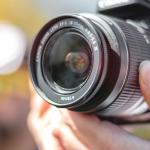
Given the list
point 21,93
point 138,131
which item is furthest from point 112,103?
point 21,93

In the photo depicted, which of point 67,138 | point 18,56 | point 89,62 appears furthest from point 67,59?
point 18,56

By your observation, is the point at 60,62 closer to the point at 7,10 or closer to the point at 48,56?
the point at 48,56

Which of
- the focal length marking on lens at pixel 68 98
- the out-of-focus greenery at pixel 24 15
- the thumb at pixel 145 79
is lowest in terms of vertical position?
the out-of-focus greenery at pixel 24 15

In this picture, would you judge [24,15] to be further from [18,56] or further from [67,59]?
[67,59]

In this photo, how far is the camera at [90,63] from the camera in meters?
0.89

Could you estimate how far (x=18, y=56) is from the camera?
2.29m

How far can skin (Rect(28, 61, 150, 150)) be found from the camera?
958 mm

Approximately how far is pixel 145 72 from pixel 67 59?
0.13 m

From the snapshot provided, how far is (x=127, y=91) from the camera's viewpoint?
937 millimetres

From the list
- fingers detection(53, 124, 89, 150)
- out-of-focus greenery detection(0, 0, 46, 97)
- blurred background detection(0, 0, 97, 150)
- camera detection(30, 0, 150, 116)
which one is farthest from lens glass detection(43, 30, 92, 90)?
out-of-focus greenery detection(0, 0, 46, 97)

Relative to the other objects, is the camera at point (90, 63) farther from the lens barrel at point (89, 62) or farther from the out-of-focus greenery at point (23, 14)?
the out-of-focus greenery at point (23, 14)

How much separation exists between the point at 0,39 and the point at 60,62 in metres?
1.40

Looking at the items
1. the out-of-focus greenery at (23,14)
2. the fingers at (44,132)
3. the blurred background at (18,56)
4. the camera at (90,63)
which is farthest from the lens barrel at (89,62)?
the out-of-focus greenery at (23,14)

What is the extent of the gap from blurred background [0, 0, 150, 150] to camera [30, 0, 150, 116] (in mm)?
534
